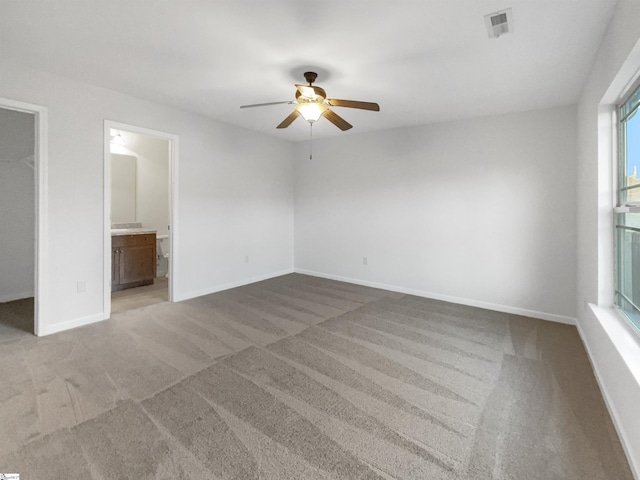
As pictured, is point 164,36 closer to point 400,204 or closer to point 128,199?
point 400,204

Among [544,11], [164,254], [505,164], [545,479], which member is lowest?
[545,479]

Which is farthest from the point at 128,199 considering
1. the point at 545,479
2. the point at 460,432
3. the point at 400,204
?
the point at 545,479

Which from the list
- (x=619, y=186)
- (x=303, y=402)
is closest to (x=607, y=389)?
(x=619, y=186)

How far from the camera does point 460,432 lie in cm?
171

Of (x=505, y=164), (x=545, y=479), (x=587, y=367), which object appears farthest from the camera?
(x=505, y=164)

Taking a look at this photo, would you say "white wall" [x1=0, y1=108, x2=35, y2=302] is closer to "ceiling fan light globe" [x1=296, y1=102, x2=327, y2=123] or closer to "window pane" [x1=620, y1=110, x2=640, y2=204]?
"ceiling fan light globe" [x1=296, y1=102, x2=327, y2=123]

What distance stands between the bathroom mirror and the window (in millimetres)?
6437

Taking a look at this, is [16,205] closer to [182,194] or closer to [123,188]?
[123,188]

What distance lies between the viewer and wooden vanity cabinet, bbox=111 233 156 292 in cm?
456

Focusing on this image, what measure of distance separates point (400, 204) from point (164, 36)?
11.5 ft

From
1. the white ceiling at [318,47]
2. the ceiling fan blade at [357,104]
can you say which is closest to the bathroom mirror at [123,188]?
the white ceiling at [318,47]

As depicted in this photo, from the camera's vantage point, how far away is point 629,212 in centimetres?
198

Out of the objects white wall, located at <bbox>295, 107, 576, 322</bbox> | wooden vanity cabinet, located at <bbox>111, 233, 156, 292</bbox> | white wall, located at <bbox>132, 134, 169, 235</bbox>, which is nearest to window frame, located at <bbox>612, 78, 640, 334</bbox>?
white wall, located at <bbox>295, 107, 576, 322</bbox>

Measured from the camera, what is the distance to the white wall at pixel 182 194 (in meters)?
3.00
